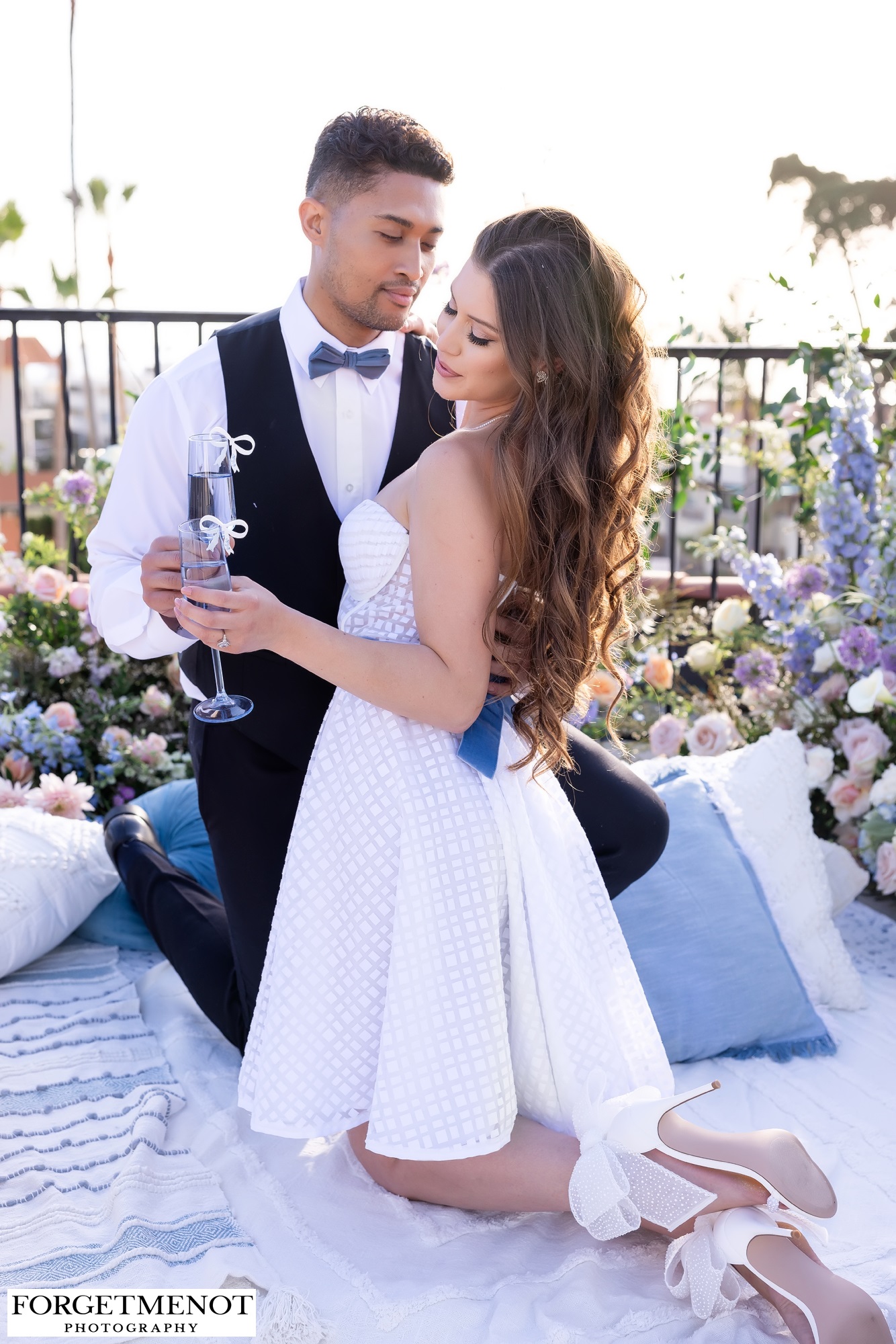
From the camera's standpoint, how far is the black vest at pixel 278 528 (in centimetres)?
208

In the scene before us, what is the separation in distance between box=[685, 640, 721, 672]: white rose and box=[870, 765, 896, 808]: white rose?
0.75 m

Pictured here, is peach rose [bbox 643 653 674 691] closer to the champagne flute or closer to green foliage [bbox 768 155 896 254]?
the champagne flute

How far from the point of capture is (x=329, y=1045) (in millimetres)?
1732

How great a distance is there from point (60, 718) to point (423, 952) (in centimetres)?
187

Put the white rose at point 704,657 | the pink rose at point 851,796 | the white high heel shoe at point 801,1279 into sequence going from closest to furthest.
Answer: the white high heel shoe at point 801,1279
the pink rose at point 851,796
the white rose at point 704,657

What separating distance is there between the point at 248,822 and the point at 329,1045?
54 cm

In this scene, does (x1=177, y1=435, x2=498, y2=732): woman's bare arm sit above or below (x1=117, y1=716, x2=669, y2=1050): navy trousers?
above

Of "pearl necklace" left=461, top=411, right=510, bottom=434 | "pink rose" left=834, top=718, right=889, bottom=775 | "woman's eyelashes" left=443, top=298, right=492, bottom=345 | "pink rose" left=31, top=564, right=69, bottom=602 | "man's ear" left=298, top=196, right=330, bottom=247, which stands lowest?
"pink rose" left=834, top=718, right=889, bottom=775

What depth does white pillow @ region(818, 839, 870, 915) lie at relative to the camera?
278 cm

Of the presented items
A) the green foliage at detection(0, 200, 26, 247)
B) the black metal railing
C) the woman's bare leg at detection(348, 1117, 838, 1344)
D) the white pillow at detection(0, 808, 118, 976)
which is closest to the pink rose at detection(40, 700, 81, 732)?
the white pillow at detection(0, 808, 118, 976)

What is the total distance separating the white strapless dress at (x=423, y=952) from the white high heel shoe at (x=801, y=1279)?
0.24 metres

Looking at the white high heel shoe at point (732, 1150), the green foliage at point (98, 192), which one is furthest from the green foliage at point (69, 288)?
the white high heel shoe at point (732, 1150)

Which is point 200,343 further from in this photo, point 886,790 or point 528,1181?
point 528,1181

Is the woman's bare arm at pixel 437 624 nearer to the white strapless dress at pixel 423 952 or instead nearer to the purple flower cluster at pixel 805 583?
the white strapless dress at pixel 423 952
